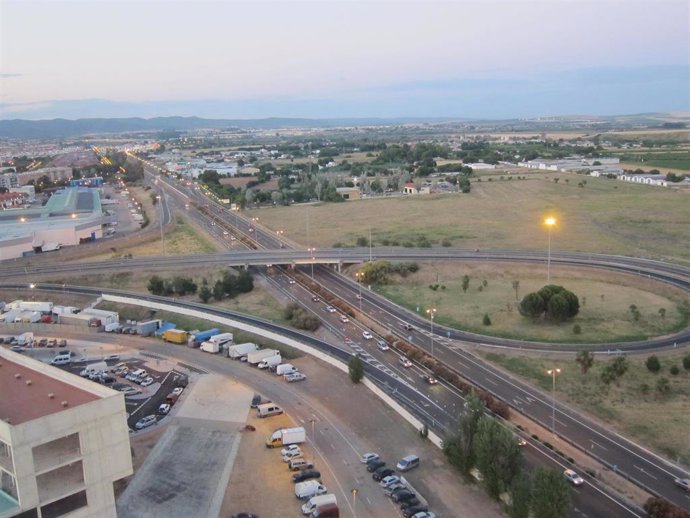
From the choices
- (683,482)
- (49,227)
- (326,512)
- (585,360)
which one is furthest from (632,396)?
(49,227)

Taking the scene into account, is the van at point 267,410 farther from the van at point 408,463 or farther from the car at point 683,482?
the car at point 683,482

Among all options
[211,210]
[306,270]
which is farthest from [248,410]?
[211,210]

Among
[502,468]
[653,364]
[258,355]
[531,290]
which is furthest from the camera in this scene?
[531,290]

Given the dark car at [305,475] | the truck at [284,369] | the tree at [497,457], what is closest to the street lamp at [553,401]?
the tree at [497,457]

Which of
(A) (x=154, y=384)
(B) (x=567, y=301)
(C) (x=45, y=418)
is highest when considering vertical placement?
(C) (x=45, y=418)

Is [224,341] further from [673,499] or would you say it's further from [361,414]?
[673,499]

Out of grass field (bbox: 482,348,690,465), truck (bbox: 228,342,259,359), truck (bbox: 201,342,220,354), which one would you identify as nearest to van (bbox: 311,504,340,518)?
grass field (bbox: 482,348,690,465)

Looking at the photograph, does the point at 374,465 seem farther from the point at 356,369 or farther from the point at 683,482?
the point at 683,482

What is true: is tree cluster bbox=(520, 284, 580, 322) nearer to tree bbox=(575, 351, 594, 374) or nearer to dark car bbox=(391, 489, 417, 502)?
tree bbox=(575, 351, 594, 374)
